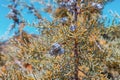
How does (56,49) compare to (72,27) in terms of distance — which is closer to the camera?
(72,27)

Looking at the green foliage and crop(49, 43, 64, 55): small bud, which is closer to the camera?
the green foliage

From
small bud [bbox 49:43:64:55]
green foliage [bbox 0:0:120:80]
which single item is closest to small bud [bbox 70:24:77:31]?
green foliage [bbox 0:0:120:80]

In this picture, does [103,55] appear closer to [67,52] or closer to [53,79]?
[67,52]

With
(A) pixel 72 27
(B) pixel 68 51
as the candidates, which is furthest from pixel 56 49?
(A) pixel 72 27

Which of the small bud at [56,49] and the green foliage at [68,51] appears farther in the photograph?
the small bud at [56,49]

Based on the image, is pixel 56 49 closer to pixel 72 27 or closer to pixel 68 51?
pixel 68 51

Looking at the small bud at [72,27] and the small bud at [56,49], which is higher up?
the small bud at [72,27]

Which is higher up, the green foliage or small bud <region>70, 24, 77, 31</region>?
small bud <region>70, 24, 77, 31</region>

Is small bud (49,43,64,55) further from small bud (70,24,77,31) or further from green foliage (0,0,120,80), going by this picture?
small bud (70,24,77,31)

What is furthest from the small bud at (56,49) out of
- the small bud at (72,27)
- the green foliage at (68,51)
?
the small bud at (72,27)

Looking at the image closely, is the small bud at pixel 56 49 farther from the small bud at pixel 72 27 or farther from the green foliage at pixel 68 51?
the small bud at pixel 72 27

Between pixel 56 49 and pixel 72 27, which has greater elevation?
pixel 72 27
